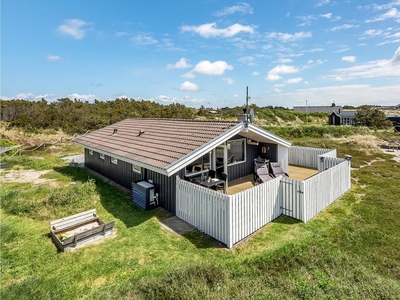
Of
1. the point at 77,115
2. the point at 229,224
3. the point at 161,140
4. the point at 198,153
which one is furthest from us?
the point at 77,115

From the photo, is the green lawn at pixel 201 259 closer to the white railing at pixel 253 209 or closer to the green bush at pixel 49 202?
the green bush at pixel 49 202

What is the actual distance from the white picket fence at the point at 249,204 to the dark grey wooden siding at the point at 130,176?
1.61 ft

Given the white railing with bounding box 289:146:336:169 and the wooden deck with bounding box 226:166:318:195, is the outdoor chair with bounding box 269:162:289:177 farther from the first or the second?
the white railing with bounding box 289:146:336:169

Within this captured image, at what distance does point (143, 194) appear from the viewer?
8555mm

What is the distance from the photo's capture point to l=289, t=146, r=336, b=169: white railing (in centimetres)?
1346

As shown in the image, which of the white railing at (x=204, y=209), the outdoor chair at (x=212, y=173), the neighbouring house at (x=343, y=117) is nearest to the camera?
the white railing at (x=204, y=209)

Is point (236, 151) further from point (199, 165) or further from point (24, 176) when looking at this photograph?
point (24, 176)

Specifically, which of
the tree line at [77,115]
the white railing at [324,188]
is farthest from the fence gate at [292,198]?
the tree line at [77,115]

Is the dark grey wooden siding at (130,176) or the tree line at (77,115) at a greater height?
the tree line at (77,115)

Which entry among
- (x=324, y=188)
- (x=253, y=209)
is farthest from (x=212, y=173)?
(x=324, y=188)

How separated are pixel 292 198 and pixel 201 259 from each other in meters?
3.88

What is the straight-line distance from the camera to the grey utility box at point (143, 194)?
27.7 feet

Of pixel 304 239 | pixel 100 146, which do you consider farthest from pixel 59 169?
pixel 304 239

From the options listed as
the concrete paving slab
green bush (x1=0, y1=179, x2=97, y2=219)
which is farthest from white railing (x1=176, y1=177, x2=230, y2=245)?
green bush (x1=0, y1=179, x2=97, y2=219)
